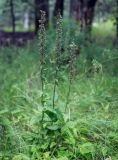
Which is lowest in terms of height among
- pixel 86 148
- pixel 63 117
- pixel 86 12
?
pixel 86 148

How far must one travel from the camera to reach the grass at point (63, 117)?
439 cm

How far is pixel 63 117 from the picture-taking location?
449cm

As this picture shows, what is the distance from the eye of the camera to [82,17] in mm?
11984

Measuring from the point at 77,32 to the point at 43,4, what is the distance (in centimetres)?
530

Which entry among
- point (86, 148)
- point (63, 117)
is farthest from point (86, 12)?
point (86, 148)

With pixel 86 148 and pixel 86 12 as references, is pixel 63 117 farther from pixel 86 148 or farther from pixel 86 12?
pixel 86 12

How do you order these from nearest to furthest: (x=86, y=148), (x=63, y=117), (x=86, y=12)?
(x=86, y=148) → (x=63, y=117) → (x=86, y=12)

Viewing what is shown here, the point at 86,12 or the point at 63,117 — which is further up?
the point at 86,12

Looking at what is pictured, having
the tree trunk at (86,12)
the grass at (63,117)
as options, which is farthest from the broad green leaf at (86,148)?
the tree trunk at (86,12)

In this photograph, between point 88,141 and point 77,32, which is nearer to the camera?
point 88,141

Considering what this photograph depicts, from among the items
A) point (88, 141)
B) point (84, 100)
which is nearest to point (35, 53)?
point (84, 100)

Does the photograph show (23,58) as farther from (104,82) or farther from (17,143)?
(17,143)

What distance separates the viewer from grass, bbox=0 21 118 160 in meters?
4.39

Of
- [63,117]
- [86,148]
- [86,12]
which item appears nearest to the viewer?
[86,148]
